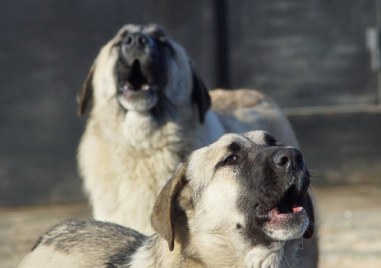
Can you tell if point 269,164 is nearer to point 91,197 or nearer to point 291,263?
point 291,263

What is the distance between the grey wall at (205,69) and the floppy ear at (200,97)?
4.84 meters

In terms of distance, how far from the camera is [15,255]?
1113 cm

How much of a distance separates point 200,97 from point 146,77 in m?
0.41

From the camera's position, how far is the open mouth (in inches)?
Answer: 227

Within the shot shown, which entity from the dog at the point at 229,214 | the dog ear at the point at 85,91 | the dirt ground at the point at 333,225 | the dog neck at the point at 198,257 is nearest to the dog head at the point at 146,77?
the dog ear at the point at 85,91

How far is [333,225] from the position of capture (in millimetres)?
12164

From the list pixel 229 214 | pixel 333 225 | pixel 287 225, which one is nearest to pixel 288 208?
pixel 287 225

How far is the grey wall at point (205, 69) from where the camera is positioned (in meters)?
13.6

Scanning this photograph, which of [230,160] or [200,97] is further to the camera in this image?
[200,97]

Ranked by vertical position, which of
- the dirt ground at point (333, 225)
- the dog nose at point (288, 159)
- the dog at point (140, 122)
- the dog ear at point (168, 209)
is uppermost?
the dog nose at point (288, 159)

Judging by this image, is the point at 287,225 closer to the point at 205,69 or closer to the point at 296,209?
the point at 296,209

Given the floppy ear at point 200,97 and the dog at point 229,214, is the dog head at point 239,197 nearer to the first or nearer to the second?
the dog at point 229,214

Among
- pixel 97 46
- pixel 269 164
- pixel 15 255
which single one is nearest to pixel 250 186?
pixel 269 164

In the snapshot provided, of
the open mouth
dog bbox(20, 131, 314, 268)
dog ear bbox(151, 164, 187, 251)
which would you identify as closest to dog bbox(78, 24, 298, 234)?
dog bbox(20, 131, 314, 268)
